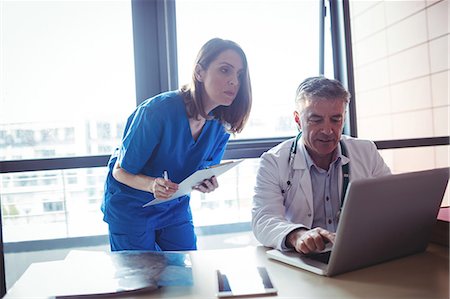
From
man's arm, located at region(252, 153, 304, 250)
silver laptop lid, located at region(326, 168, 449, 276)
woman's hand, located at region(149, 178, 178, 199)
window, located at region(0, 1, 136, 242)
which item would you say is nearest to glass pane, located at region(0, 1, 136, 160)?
window, located at region(0, 1, 136, 242)

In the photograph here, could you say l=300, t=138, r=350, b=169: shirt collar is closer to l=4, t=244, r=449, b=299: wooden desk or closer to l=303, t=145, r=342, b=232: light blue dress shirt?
l=303, t=145, r=342, b=232: light blue dress shirt

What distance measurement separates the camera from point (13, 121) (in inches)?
88.3

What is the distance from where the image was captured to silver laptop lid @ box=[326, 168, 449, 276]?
81 cm

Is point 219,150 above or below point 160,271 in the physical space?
above

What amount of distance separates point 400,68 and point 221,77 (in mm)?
1781

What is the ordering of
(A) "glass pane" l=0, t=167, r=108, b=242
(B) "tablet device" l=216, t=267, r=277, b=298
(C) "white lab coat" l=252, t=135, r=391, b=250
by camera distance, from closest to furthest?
(B) "tablet device" l=216, t=267, r=277, b=298 < (C) "white lab coat" l=252, t=135, r=391, b=250 < (A) "glass pane" l=0, t=167, r=108, b=242

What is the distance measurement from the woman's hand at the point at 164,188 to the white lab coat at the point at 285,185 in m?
0.28

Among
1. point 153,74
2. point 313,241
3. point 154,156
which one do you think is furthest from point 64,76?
point 313,241

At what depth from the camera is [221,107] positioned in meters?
1.76

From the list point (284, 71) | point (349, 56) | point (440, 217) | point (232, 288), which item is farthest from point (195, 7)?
point (232, 288)

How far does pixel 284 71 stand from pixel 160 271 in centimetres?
203

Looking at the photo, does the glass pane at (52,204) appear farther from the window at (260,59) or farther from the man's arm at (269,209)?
the man's arm at (269,209)

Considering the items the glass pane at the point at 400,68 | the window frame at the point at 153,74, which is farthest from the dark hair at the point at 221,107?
the glass pane at the point at 400,68

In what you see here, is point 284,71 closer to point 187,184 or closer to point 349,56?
point 349,56
